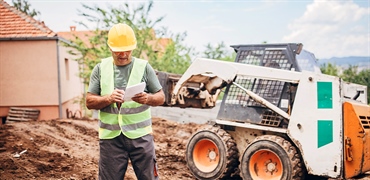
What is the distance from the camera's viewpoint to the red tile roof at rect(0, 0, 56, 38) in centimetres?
1666

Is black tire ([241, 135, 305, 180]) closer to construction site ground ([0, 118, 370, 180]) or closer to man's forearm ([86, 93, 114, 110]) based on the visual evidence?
construction site ground ([0, 118, 370, 180])

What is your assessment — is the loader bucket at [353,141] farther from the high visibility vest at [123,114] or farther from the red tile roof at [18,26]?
the red tile roof at [18,26]

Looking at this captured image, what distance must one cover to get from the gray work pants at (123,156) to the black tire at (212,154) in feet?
9.98

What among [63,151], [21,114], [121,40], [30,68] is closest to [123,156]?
[121,40]

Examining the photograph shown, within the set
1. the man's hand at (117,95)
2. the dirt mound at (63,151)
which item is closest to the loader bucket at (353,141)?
the dirt mound at (63,151)

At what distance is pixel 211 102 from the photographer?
7945 millimetres

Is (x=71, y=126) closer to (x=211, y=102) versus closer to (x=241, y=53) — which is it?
(x=211, y=102)

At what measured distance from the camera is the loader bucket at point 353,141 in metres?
5.66

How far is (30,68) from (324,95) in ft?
43.6

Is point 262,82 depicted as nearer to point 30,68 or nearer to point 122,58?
point 122,58

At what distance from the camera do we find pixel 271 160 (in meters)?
6.33

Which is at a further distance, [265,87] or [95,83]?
[265,87]

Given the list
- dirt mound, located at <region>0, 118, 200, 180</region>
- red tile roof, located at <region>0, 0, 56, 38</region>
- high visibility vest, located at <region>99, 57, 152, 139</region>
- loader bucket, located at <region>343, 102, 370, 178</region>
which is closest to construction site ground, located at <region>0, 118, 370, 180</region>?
dirt mound, located at <region>0, 118, 200, 180</region>

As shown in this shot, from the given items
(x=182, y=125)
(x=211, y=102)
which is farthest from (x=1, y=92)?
(x=211, y=102)
